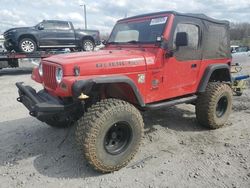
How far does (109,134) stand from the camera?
399cm

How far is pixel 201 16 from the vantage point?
5.20 metres

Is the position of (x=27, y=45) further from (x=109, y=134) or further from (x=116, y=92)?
(x=109, y=134)

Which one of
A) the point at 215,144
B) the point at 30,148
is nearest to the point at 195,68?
the point at 215,144

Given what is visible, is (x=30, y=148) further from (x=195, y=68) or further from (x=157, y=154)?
(x=195, y=68)

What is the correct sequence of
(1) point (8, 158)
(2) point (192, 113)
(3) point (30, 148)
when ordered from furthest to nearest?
(2) point (192, 113)
(3) point (30, 148)
(1) point (8, 158)

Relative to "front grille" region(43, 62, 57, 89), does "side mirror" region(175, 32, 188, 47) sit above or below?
above

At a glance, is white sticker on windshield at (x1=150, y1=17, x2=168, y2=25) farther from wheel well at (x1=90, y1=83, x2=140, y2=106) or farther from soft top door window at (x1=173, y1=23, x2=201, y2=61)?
wheel well at (x1=90, y1=83, x2=140, y2=106)

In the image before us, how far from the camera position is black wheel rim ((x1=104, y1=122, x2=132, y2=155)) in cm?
396

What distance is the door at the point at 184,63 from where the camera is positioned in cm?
464

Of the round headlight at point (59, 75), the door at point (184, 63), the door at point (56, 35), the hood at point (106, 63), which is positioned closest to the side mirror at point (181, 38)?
the door at point (184, 63)

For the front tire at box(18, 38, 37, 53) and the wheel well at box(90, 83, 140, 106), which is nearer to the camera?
the wheel well at box(90, 83, 140, 106)

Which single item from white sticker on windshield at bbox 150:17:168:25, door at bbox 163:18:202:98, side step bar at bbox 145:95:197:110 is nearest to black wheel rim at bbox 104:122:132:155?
side step bar at bbox 145:95:197:110

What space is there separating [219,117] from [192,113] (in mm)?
1011

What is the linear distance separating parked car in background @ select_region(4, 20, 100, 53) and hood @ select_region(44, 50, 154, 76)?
1008 cm
